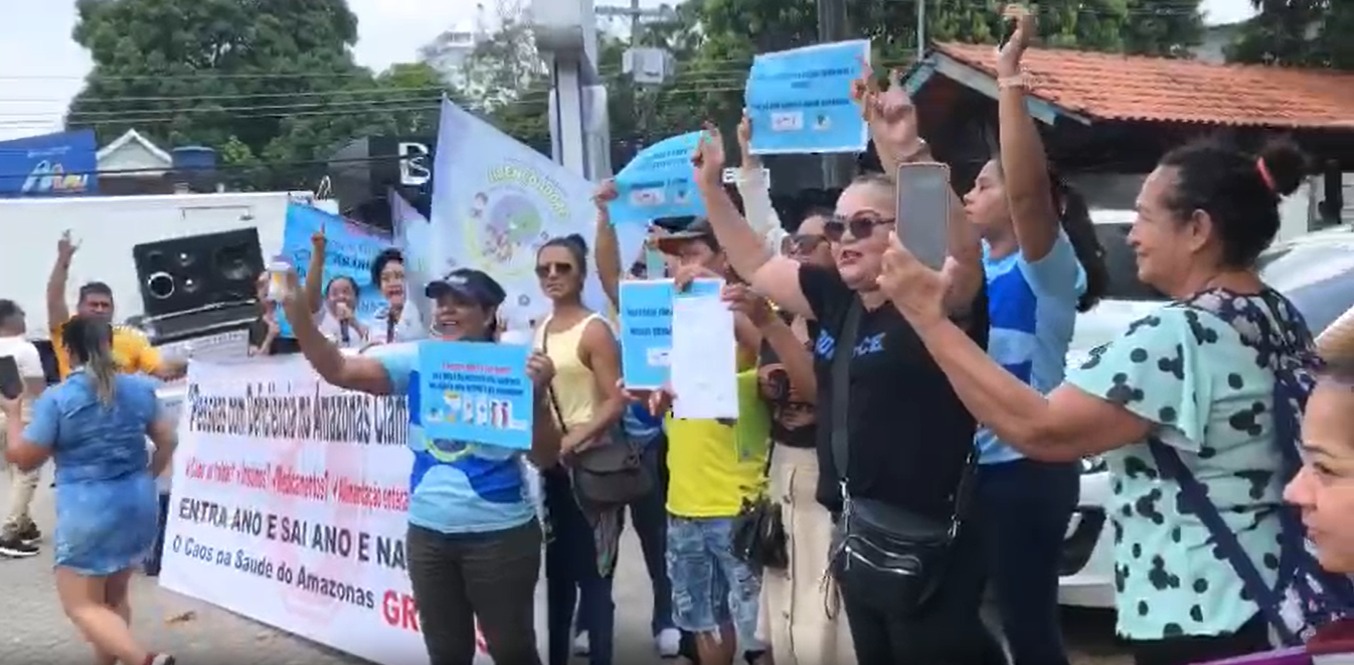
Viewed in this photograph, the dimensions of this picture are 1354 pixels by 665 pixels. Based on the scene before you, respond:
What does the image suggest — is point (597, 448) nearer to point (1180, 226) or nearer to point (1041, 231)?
point (1041, 231)

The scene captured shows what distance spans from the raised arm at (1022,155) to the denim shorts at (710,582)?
1.89 metres

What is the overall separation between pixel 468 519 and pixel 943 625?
1650 mm

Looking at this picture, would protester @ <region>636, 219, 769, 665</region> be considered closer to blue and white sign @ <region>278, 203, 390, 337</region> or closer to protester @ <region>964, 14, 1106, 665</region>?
protester @ <region>964, 14, 1106, 665</region>

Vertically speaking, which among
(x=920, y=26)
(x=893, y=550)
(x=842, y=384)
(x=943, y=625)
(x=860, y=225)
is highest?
(x=920, y=26)

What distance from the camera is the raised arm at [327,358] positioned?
182 inches

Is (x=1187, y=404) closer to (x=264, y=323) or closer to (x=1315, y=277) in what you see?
(x=1315, y=277)

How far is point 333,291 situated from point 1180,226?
248 inches

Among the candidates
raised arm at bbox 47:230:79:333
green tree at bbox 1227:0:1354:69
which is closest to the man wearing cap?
raised arm at bbox 47:230:79:333

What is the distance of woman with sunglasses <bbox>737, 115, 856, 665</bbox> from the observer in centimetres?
452

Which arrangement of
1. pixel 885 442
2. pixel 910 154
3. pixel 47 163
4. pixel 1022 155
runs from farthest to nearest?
pixel 47 163 → pixel 910 154 → pixel 885 442 → pixel 1022 155

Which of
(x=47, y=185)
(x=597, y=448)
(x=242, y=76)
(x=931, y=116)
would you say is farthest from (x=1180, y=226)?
(x=242, y=76)

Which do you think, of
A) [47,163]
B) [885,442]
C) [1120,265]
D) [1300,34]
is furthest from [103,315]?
[47,163]

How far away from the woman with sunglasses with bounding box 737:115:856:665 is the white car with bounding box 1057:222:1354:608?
2.46ft

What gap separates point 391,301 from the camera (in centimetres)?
824
